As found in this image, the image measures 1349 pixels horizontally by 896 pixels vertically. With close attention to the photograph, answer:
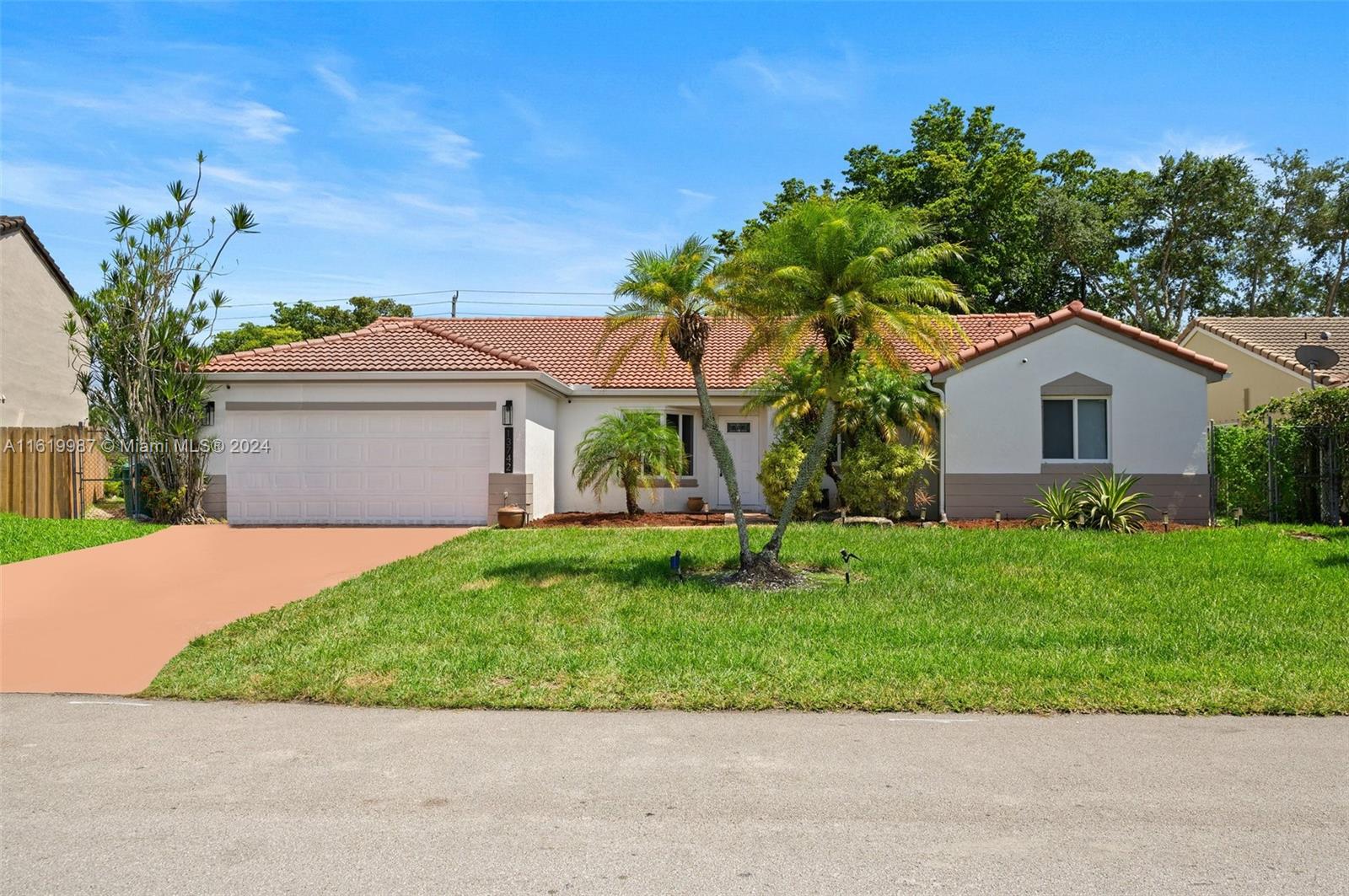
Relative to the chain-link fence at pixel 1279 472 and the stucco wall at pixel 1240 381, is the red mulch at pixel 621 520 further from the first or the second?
the stucco wall at pixel 1240 381

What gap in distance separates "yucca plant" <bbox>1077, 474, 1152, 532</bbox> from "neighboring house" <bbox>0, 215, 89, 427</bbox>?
21.6m

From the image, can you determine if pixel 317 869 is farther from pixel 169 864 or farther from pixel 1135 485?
pixel 1135 485

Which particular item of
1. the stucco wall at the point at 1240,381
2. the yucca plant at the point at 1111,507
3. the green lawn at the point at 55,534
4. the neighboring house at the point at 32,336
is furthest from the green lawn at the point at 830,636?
the neighboring house at the point at 32,336

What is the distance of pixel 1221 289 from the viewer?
3881 centimetres

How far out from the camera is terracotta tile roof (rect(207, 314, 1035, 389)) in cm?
1744

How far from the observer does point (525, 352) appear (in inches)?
865

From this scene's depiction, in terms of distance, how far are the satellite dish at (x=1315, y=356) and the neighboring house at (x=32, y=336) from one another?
26.2 meters

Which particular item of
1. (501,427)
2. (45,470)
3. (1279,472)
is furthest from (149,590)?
(1279,472)

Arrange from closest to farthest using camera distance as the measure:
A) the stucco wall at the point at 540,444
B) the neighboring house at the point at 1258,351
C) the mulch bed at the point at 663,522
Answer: the mulch bed at the point at 663,522, the stucco wall at the point at 540,444, the neighboring house at the point at 1258,351

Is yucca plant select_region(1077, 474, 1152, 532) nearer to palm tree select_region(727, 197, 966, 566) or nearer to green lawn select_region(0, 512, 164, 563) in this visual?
palm tree select_region(727, 197, 966, 566)

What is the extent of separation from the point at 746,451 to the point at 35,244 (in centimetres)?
1887

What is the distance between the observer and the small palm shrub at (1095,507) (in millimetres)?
15820

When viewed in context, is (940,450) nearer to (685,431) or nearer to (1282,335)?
(685,431)

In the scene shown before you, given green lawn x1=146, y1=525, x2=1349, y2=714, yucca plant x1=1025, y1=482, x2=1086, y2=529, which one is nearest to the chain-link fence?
yucca plant x1=1025, y1=482, x2=1086, y2=529
